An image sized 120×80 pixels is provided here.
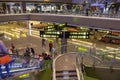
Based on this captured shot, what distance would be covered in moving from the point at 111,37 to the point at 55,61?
1435 centimetres

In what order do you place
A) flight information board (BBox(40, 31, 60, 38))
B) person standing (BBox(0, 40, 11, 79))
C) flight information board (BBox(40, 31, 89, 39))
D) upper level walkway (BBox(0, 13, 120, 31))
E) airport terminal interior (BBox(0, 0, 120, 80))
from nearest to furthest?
airport terminal interior (BBox(0, 0, 120, 80)), person standing (BBox(0, 40, 11, 79)), upper level walkway (BBox(0, 13, 120, 31)), flight information board (BBox(40, 31, 89, 39)), flight information board (BBox(40, 31, 60, 38))

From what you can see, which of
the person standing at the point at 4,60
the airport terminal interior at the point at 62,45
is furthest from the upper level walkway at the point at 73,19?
the person standing at the point at 4,60

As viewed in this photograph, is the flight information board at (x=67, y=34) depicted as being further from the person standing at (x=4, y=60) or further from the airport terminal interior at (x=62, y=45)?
the person standing at (x=4, y=60)

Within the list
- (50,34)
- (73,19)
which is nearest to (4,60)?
(50,34)

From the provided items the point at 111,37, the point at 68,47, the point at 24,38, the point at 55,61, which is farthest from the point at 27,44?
the point at 55,61

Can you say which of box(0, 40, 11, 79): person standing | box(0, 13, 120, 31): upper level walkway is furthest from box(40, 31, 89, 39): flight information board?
box(0, 40, 11, 79): person standing

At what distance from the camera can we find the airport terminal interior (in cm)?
1055

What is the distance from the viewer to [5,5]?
26203mm

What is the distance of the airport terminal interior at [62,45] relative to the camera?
1055 centimetres

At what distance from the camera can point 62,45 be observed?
58.5 ft

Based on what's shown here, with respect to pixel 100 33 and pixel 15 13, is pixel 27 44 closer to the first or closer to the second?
pixel 15 13

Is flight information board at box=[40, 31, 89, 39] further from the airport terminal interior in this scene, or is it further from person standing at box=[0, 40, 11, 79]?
person standing at box=[0, 40, 11, 79]

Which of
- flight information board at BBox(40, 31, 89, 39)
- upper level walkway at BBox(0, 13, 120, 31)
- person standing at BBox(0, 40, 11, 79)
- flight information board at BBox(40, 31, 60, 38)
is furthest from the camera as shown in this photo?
flight information board at BBox(40, 31, 60, 38)

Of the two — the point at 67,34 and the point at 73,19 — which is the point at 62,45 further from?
the point at 73,19
